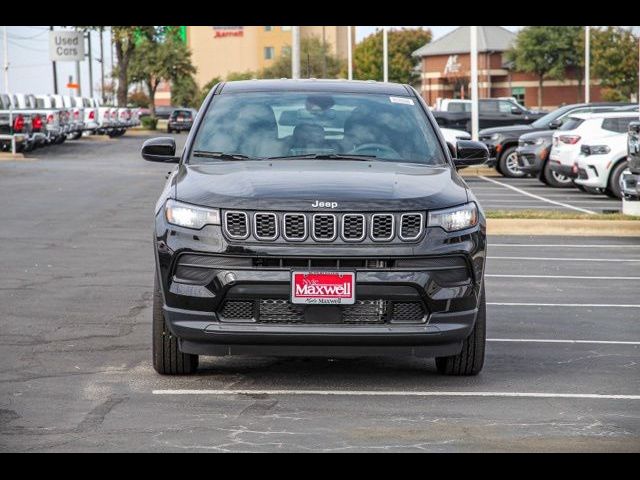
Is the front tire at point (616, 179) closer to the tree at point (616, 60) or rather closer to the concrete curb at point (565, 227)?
the concrete curb at point (565, 227)

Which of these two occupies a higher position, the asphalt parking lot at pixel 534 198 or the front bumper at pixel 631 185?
the front bumper at pixel 631 185

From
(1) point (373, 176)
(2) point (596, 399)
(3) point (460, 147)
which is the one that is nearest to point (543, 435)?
(2) point (596, 399)

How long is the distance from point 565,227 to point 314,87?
9.76 m

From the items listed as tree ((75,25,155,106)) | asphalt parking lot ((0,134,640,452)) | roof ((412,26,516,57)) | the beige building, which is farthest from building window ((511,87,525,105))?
asphalt parking lot ((0,134,640,452))

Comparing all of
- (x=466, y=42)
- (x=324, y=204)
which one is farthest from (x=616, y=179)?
(x=466, y=42)

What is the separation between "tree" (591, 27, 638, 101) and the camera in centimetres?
7925

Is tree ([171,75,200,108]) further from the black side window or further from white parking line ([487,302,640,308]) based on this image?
white parking line ([487,302,640,308])

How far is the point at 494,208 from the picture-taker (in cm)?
2347

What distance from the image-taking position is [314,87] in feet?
32.1

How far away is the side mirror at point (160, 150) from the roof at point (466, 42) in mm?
93757

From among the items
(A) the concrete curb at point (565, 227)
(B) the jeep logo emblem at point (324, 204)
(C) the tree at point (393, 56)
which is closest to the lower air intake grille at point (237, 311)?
(B) the jeep logo emblem at point (324, 204)

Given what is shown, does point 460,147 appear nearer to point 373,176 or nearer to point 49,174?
point 373,176

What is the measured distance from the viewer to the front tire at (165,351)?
27.6 feet

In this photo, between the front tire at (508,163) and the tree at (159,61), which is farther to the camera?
the tree at (159,61)
